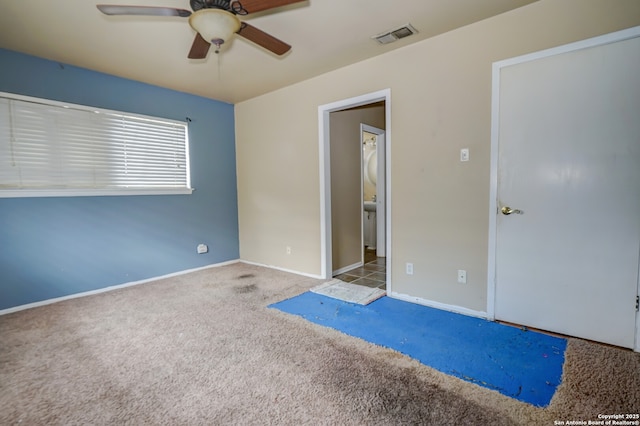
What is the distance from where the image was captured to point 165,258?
4.09m

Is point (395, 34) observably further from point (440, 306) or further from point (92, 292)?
point (92, 292)

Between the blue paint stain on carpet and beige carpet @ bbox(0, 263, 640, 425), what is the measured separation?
0.09 meters

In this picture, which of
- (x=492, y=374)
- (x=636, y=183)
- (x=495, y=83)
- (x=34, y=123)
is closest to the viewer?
(x=492, y=374)

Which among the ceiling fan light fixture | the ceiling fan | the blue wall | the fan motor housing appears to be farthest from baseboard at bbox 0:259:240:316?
the fan motor housing

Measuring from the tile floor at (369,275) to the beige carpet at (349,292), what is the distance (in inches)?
6.6

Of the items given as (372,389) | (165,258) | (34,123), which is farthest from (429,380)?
(34,123)

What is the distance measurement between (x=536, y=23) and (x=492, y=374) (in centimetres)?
253

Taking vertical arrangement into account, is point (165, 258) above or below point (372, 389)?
above

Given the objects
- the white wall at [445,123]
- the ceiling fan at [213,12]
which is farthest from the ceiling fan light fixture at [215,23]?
the white wall at [445,123]

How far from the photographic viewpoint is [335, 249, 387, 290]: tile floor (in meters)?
3.77

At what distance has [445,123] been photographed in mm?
2760

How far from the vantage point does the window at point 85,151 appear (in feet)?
9.78

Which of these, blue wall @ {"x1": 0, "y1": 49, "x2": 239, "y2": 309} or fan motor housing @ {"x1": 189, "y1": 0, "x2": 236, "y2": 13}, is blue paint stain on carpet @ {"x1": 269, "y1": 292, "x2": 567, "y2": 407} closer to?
blue wall @ {"x1": 0, "y1": 49, "x2": 239, "y2": 309}

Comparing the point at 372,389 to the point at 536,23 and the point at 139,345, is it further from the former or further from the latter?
the point at 536,23
